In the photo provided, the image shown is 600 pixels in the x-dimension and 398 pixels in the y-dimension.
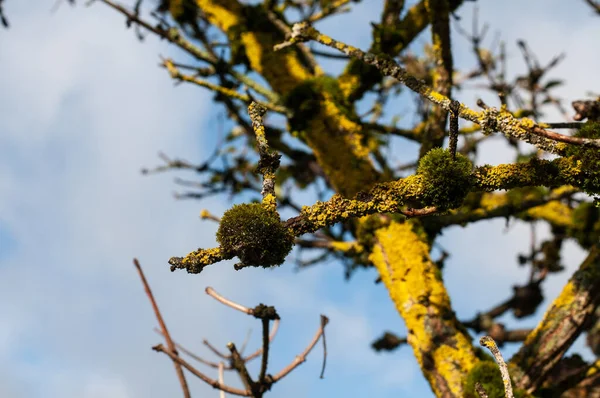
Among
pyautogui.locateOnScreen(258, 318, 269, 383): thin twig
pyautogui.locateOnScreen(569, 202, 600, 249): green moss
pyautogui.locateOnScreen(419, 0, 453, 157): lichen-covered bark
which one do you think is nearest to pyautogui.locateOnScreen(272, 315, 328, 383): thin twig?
pyautogui.locateOnScreen(258, 318, 269, 383): thin twig

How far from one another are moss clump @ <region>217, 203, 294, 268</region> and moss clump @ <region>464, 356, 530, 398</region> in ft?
5.34

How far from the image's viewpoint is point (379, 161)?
14.1 ft

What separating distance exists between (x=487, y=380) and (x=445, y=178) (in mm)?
1475

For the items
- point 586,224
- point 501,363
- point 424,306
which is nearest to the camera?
point 501,363

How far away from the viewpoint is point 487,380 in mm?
2961

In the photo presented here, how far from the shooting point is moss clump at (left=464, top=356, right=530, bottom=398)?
289 centimetres

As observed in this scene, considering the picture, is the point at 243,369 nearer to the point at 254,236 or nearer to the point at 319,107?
the point at 254,236

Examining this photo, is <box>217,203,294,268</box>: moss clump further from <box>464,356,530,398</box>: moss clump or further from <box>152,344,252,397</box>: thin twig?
<box>464,356,530,398</box>: moss clump

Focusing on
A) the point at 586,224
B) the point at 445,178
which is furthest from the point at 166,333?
the point at 586,224

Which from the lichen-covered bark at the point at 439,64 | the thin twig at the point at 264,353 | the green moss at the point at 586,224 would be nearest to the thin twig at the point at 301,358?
the thin twig at the point at 264,353

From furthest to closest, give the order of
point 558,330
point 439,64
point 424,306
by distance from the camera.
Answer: point 439,64
point 424,306
point 558,330

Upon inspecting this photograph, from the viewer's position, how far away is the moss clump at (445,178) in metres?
1.96

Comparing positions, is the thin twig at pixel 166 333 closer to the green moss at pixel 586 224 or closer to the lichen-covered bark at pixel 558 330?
the lichen-covered bark at pixel 558 330

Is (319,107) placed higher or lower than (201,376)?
higher
